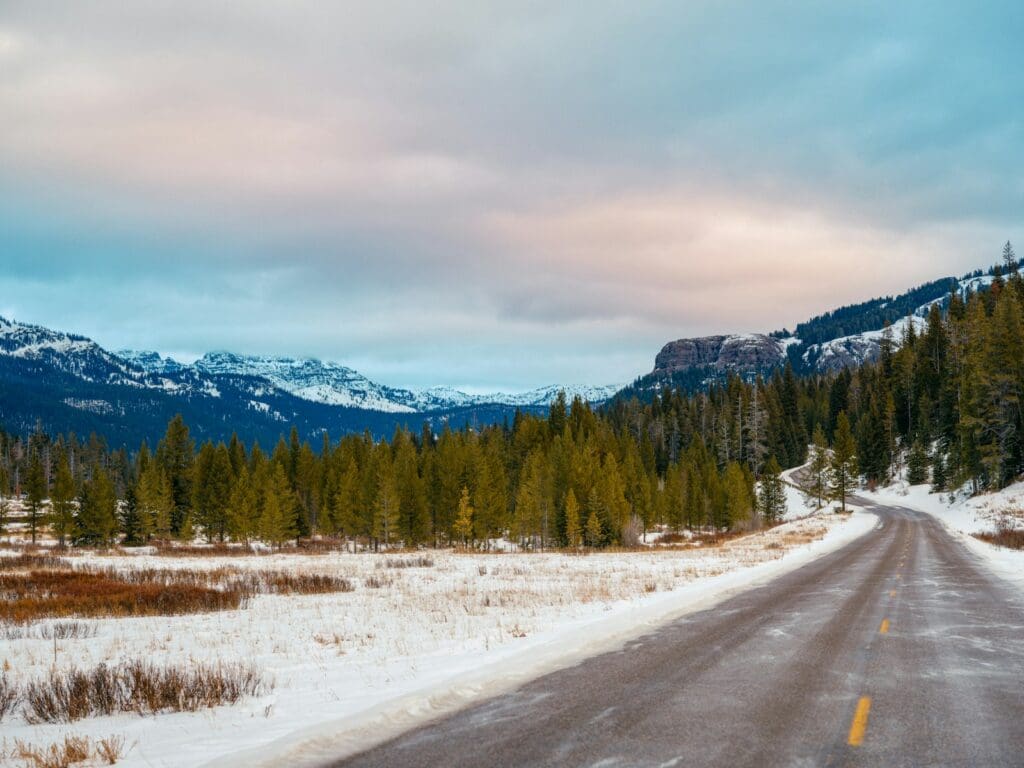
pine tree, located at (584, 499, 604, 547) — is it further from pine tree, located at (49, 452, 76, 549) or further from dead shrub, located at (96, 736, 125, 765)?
dead shrub, located at (96, 736, 125, 765)

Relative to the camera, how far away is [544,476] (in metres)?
74.6

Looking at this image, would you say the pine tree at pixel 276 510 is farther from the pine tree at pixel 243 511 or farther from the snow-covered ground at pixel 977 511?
the snow-covered ground at pixel 977 511

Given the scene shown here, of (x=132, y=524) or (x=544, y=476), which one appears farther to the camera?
(x=544, y=476)

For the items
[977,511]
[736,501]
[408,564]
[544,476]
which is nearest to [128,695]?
[408,564]

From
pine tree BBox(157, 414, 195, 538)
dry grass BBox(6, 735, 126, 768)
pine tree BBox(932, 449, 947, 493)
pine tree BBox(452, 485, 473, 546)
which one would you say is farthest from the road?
pine tree BBox(157, 414, 195, 538)

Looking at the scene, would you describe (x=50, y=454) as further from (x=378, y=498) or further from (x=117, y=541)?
(x=378, y=498)

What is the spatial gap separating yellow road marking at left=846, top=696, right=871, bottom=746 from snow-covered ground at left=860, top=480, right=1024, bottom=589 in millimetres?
16925

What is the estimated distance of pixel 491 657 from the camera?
12.0m

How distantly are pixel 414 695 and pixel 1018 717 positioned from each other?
7.39 m

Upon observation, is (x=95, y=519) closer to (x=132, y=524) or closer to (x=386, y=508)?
(x=132, y=524)

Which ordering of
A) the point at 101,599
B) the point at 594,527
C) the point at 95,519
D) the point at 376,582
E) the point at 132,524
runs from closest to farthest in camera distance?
the point at 101,599, the point at 376,582, the point at 594,527, the point at 95,519, the point at 132,524

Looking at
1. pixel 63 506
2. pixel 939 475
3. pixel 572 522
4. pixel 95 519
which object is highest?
pixel 63 506

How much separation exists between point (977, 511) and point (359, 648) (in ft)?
212

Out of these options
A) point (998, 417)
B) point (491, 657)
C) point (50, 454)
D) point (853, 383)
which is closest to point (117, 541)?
point (491, 657)
